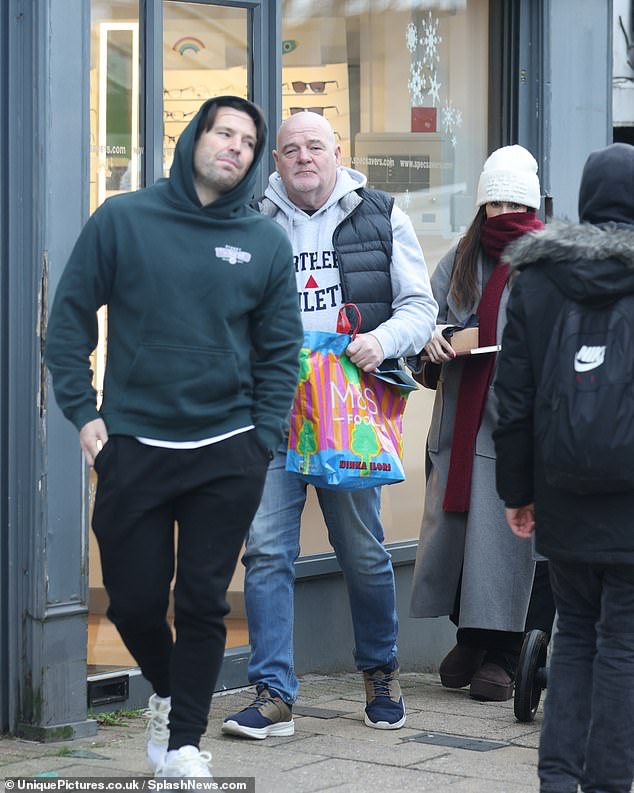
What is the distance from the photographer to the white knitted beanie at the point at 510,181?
543 centimetres

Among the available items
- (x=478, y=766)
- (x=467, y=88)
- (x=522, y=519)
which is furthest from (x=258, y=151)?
(x=467, y=88)

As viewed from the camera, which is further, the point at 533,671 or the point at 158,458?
the point at 533,671

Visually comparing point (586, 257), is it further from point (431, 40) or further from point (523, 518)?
point (431, 40)

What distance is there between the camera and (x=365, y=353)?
4734mm

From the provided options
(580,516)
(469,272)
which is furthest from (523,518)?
(469,272)

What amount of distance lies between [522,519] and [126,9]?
2.57 metres

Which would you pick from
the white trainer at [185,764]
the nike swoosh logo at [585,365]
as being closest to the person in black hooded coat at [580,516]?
the nike swoosh logo at [585,365]

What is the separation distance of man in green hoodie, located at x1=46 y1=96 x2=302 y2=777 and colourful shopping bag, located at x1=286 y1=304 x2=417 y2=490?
30.1 inches

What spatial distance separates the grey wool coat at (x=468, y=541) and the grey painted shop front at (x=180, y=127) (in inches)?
18.7

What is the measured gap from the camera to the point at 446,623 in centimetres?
641

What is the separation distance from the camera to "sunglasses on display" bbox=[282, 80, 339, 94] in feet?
19.4

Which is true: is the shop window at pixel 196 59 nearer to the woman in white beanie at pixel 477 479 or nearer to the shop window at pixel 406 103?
the shop window at pixel 406 103

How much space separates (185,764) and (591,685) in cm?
104

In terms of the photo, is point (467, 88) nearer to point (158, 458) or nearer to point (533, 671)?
point (533, 671)
